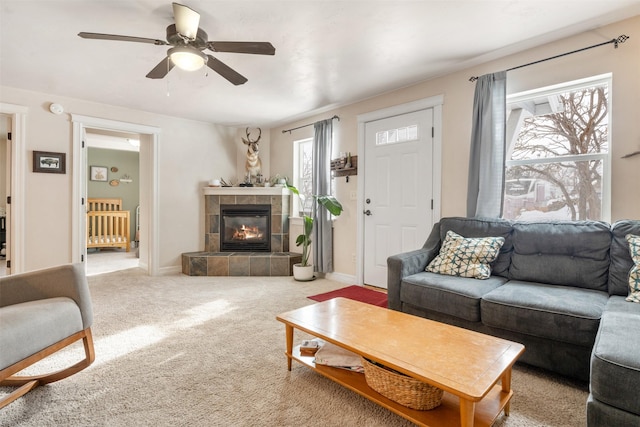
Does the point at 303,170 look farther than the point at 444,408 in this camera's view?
Yes

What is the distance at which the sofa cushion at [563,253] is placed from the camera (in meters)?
2.20

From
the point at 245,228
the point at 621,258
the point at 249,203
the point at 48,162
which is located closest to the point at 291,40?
the point at 621,258

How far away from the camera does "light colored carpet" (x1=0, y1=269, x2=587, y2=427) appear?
1.54 metres

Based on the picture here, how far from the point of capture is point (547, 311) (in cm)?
183

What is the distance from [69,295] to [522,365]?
279 cm

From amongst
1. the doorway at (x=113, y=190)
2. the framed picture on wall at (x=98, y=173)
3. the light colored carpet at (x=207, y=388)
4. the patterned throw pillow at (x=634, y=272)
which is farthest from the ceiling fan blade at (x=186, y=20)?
the framed picture on wall at (x=98, y=173)

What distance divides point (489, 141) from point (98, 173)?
7932 millimetres

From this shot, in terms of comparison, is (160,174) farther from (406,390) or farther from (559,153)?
(559,153)

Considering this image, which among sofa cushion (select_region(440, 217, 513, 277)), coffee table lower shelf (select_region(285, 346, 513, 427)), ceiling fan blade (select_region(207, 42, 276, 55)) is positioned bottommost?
coffee table lower shelf (select_region(285, 346, 513, 427))

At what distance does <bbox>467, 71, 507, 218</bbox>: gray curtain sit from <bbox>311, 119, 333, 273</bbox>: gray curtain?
6.52ft

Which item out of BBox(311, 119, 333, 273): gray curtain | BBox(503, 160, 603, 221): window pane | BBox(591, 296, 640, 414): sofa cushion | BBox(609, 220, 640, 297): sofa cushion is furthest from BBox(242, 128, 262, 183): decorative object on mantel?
BBox(591, 296, 640, 414): sofa cushion

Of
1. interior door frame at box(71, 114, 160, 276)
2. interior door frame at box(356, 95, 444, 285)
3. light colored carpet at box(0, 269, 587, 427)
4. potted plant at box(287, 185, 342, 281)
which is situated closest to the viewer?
light colored carpet at box(0, 269, 587, 427)

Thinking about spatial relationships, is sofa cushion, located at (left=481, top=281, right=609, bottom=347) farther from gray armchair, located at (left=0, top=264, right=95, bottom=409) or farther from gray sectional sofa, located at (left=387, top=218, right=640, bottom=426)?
gray armchair, located at (left=0, top=264, right=95, bottom=409)

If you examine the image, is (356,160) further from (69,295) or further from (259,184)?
(69,295)
